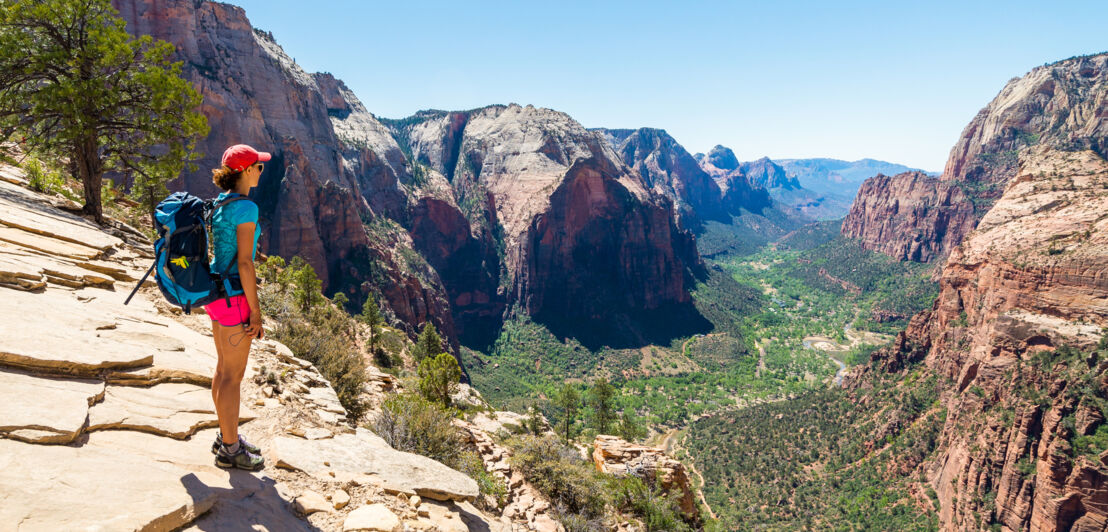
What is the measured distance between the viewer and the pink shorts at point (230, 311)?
4.83 meters

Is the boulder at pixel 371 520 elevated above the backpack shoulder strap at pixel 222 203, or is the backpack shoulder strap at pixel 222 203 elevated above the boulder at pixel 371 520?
the backpack shoulder strap at pixel 222 203

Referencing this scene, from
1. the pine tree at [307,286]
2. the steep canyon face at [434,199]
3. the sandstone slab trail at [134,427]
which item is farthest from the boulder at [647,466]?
the steep canyon face at [434,199]

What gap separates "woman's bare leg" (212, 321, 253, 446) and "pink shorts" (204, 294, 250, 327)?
0.07m

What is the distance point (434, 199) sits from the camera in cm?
10281

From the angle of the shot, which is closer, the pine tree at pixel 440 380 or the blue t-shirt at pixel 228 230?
the blue t-shirt at pixel 228 230

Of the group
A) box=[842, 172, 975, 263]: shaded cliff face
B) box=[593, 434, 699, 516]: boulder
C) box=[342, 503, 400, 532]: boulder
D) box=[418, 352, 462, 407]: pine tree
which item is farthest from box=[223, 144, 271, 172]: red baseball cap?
box=[842, 172, 975, 263]: shaded cliff face

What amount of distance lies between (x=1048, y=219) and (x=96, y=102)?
72499 mm

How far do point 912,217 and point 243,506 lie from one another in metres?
192

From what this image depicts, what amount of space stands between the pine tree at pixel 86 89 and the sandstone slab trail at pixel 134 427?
3.80m

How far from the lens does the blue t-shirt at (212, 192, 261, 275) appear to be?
4.71 metres

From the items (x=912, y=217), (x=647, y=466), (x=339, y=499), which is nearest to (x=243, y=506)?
(x=339, y=499)

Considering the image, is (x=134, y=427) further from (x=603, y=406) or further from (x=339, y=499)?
(x=603, y=406)

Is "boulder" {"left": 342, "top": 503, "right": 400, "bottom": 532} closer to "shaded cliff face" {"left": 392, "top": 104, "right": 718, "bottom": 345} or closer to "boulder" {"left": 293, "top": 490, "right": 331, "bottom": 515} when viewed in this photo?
"boulder" {"left": 293, "top": 490, "right": 331, "bottom": 515}

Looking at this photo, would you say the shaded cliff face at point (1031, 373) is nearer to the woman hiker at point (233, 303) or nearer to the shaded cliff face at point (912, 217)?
the woman hiker at point (233, 303)
